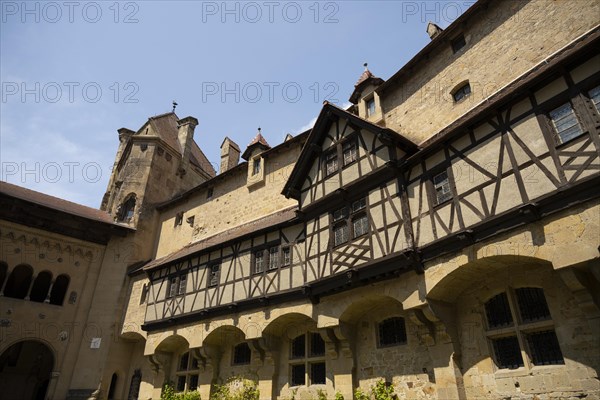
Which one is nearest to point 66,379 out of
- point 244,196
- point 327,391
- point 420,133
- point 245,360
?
point 245,360

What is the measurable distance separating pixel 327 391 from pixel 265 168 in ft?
34.9

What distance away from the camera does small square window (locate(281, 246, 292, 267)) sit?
43.8ft

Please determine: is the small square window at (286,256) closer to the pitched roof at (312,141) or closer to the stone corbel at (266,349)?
the pitched roof at (312,141)

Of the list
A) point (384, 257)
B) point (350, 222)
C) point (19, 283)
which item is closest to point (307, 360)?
point (350, 222)

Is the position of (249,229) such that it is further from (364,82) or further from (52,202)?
(52,202)

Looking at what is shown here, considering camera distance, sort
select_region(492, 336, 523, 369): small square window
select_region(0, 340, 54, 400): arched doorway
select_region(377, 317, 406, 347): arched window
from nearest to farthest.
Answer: select_region(492, 336, 523, 369): small square window, select_region(377, 317, 406, 347): arched window, select_region(0, 340, 54, 400): arched doorway

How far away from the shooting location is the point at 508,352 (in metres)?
8.55

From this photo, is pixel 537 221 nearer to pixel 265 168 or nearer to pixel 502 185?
pixel 502 185

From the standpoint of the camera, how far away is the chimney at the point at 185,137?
87.0 feet

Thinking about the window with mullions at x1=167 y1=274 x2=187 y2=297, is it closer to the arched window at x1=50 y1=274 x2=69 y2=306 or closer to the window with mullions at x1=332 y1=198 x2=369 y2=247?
the arched window at x1=50 y1=274 x2=69 y2=306

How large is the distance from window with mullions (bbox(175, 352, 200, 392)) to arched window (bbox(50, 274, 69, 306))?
7.32 meters

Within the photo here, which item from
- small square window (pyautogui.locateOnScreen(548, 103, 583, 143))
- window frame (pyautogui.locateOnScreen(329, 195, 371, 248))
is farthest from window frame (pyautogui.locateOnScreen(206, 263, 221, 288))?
small square window (pyautogui.locateOnScreen(548, 103, 583, 143))

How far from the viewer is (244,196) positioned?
19.4m

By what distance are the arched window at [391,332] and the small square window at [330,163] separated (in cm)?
493
